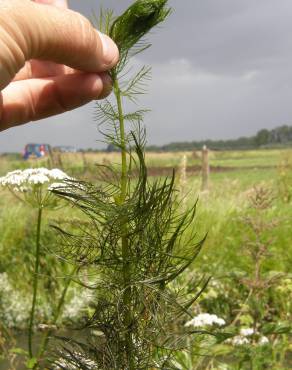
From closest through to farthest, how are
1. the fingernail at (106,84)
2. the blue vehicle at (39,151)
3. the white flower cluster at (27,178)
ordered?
1. the fingernail at (106,84)
2. the white flower cluster at (27,178)
3. the blue vehicle at (39,151)

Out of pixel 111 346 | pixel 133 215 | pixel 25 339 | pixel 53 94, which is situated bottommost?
pixel 25 339

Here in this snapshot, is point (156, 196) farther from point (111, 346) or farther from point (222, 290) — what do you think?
point (222, 290)

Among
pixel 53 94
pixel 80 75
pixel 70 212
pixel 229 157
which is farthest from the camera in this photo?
pixel 229 157

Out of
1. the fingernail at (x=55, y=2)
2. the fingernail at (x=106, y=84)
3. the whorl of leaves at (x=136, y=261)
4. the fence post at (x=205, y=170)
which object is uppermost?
the fingernail at (x=55, y=2)

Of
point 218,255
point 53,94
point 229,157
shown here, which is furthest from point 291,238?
point 229,157

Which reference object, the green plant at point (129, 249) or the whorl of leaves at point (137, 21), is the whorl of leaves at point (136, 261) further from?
the whorl of leaves at point (137, 21)

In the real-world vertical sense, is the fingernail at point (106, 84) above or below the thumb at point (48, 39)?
below

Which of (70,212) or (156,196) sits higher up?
(156,196)

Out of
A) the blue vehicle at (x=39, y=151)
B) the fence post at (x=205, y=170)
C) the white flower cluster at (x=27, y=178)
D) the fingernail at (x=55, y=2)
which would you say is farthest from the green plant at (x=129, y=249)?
the fence post at (x=205, y=170)
